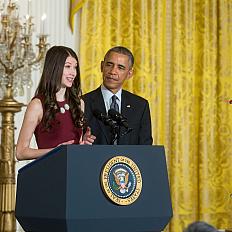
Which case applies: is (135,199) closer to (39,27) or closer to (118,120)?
(118,120)

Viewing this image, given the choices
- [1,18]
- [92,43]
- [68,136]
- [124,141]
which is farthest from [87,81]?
[68,136]

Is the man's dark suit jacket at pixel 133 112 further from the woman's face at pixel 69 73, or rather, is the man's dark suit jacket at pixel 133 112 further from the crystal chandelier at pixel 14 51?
the crystal chandelier at pixel 14 51

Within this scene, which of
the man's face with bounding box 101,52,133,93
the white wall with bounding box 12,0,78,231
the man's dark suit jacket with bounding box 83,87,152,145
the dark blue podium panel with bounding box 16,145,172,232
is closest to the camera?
the dark blue podium panel with bounding box 16,145,172,232

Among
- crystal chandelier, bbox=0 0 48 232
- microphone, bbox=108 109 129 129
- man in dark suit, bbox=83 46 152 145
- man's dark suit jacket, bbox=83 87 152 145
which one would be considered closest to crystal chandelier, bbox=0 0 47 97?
crystal chandelier, bbox=0 0 48 232

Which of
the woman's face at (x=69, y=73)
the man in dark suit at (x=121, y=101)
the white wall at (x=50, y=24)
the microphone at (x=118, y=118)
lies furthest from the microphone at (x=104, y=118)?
the white wall at (x=50, y=24)

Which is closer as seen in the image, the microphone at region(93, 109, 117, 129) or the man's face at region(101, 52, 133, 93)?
the microphone at region(93, 109, 117, 129)

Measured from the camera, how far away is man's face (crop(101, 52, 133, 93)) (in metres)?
3.54

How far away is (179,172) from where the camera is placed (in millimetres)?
6422

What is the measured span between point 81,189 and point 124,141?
1.17 metres

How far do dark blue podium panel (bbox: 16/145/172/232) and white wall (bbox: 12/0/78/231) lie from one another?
139 inches

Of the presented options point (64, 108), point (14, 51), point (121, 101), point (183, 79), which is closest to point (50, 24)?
point (14, 51)

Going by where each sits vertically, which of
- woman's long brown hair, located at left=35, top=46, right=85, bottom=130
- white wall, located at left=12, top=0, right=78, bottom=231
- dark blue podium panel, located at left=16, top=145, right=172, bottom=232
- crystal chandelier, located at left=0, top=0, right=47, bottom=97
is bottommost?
dark blue podium panel, located at left=16, top=145, right=172, bottom=232

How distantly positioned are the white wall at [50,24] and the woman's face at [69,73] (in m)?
3.16

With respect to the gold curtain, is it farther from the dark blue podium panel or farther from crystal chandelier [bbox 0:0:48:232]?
the dark blue podium panel
